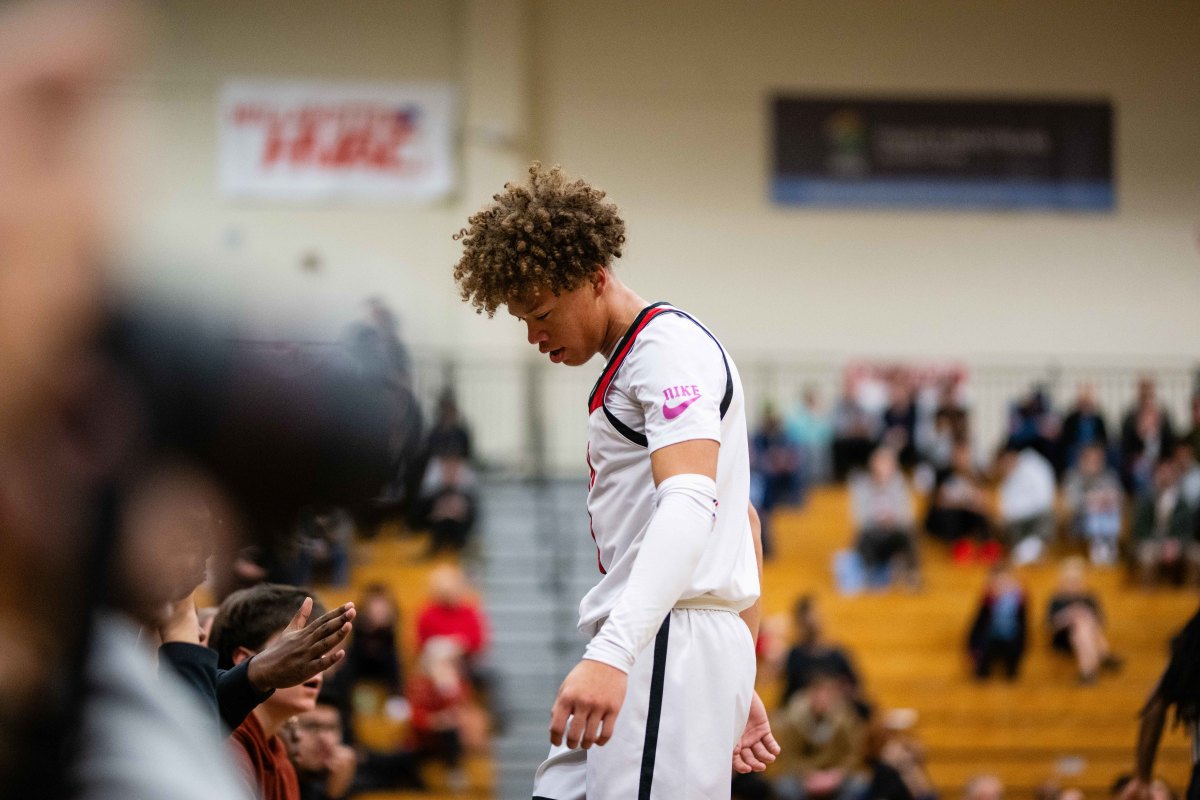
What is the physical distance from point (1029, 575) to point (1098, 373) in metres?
5.66

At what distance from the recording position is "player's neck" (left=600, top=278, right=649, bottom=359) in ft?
10.8

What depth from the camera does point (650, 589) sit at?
2764mm

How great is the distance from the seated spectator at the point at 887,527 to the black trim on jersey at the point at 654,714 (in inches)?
499

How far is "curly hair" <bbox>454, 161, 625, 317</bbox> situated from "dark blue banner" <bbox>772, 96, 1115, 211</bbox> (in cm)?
1742

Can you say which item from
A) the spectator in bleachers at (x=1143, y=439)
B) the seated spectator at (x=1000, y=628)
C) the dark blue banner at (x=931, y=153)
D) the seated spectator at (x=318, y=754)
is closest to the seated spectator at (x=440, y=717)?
the seated spectator at (x=1000, y=628)

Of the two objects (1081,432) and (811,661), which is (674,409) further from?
(1081,432)

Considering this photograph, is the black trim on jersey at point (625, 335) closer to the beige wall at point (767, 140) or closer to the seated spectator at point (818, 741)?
the seated spectator at point (818, 741)

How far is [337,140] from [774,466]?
7191 mm

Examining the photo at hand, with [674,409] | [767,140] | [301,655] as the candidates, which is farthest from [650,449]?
[767,140]

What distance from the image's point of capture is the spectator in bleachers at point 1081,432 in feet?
57.5

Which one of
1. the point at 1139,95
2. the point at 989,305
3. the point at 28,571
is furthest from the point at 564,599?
the point at 28,571

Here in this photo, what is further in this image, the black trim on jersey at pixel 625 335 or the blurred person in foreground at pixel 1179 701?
the blurred person in foreground at pixel 1179 701

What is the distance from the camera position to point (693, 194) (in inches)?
799

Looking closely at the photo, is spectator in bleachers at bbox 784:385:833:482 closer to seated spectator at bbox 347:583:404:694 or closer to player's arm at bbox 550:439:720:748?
seated spectator at bbox 347:583:404:694
